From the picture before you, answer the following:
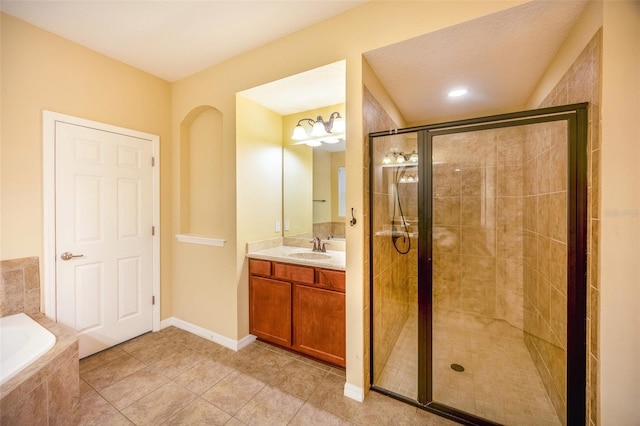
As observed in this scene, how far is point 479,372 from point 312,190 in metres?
2.24

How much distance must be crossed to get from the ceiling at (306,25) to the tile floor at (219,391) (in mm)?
2435

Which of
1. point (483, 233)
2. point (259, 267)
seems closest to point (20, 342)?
point (259, 267)

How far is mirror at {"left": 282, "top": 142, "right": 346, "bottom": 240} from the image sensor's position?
2713 millimetres

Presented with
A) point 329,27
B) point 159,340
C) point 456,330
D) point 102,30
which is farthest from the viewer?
point 159,340

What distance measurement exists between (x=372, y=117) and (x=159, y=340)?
2.98m

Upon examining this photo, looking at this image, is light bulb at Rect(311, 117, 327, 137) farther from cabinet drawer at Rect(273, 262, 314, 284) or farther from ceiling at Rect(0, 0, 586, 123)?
cabinet drawer at Rect(273, 262, 314, 284)

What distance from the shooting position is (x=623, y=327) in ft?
3.95

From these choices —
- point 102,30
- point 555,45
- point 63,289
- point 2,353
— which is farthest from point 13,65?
point 555,45

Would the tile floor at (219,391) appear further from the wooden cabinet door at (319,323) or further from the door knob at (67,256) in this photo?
the door knob at (67,256)

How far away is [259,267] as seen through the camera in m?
2.48

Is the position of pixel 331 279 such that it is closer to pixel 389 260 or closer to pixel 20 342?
pixel 389 260

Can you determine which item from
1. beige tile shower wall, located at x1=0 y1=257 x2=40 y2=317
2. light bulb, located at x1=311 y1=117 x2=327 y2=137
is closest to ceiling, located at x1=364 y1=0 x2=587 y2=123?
light bulb, located at x1=311 y1=117 x2=327 y2=137

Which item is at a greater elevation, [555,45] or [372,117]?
[555,45]

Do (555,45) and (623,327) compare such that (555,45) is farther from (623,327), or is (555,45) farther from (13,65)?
(13,65)
